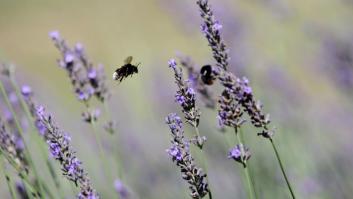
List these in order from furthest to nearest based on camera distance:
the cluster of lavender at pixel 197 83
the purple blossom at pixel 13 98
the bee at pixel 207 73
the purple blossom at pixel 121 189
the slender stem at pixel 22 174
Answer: the purple blossom at pixel 13 98 → the purple blossom at pixel 121 189 → the cluster of lavender at pixel 197 83 → the slender stem at pixel 22 174 → the bee at pixel 207 73

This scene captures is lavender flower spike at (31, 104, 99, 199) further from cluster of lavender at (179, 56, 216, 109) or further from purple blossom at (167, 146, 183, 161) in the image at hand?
cluster of lavender at (179, 56, 216, 109)

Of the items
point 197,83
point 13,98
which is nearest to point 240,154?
point 197,83

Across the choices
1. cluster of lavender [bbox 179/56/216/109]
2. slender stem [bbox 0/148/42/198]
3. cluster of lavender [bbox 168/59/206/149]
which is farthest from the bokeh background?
cluster of lavender [bbox 168/59/206/149]

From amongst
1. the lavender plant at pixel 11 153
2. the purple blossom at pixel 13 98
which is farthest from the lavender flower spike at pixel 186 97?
the purple blossom at pixel 13 98

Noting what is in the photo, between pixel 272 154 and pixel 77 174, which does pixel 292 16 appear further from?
pixel 77 174

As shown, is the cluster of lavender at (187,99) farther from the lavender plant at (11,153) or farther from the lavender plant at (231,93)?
the lavender plant at (11,153)

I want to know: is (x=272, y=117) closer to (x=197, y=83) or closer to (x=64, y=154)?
(x=197, y=83)
